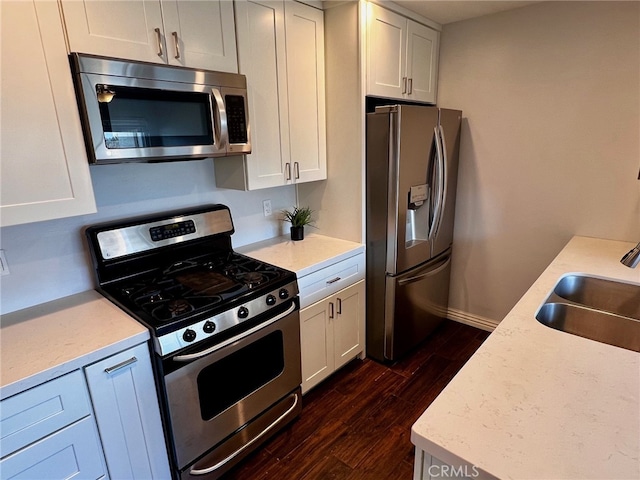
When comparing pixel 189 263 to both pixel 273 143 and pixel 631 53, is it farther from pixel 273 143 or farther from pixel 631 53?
pixel 631 53

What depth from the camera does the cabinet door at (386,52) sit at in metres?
2.17

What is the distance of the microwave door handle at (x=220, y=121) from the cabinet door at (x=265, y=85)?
21 centimetres

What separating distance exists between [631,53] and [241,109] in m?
2.17

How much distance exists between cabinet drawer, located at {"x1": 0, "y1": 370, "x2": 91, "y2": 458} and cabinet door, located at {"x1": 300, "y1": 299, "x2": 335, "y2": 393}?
3.47 ft

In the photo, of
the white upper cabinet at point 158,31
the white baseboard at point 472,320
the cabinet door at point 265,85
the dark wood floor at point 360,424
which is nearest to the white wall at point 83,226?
the cabinet door at point 265,85

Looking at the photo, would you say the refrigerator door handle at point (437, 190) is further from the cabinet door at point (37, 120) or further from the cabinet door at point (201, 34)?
the cabinet door at point (37, 120)

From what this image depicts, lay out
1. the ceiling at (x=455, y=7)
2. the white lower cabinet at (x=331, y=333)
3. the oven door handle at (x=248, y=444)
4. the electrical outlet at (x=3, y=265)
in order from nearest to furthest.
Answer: the electrical outlet at (x=3, y=265) → the oven door handle at (x=248, y=444) → the white lower cabinet at (x=331, y=333) → the ceiling at (x=455, y=7)

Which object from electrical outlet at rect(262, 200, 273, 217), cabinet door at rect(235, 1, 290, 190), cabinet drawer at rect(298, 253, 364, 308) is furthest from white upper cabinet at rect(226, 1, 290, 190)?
cabinet drawer at rect(298, 253, 364, 308)

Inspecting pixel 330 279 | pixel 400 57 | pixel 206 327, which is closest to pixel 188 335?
pixel 206 327

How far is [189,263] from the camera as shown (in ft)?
6.57

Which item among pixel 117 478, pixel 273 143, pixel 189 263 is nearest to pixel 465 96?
pixel 273 143

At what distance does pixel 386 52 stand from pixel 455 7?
1.70 feet

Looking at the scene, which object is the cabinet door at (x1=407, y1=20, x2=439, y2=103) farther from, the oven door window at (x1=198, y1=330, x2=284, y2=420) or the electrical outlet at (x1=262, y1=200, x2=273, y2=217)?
the oven door window at (x1=198, y1=330, x2=284, y2=420)

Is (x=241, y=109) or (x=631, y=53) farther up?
(x=631, y=53)
